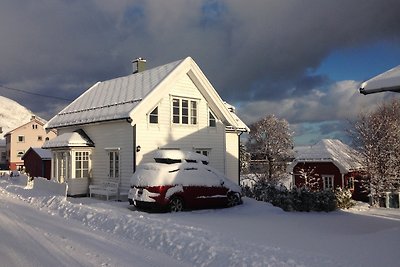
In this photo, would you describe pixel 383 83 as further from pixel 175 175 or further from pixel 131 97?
pixel 131 97

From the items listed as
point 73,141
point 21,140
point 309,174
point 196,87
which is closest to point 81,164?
point 73,141

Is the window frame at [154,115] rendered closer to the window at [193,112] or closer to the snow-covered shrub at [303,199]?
the window at [193,112]

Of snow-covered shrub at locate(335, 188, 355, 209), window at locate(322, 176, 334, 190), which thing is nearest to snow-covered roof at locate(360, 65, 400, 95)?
snow-covered shrub at locate(335, 188, 355, 209)

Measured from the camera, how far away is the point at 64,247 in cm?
893

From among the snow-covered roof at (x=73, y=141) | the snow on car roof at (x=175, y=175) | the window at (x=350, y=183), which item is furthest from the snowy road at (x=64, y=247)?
the window at (x=350, y=183)

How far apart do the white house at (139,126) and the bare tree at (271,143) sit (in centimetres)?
3006

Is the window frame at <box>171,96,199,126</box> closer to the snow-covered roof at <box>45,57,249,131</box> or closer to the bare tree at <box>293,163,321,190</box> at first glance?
the snow-covered roof at <box>45,57,249,131</box>

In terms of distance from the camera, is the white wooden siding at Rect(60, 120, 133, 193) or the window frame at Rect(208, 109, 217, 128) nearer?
the white wooden siding at Rect(60, 120, 133, 193)

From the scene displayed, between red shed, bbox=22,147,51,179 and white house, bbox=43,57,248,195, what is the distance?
569 inches

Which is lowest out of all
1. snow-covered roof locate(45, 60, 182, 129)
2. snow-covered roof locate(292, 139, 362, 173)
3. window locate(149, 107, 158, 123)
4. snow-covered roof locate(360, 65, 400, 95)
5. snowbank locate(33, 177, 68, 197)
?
snowbank locate(33, 177, 68, 197)

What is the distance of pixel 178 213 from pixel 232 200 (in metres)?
3.14

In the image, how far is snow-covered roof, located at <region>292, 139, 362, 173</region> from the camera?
3366 cm

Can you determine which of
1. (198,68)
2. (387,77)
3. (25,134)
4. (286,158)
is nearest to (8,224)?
(387,77)

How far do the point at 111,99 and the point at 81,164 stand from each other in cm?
406
